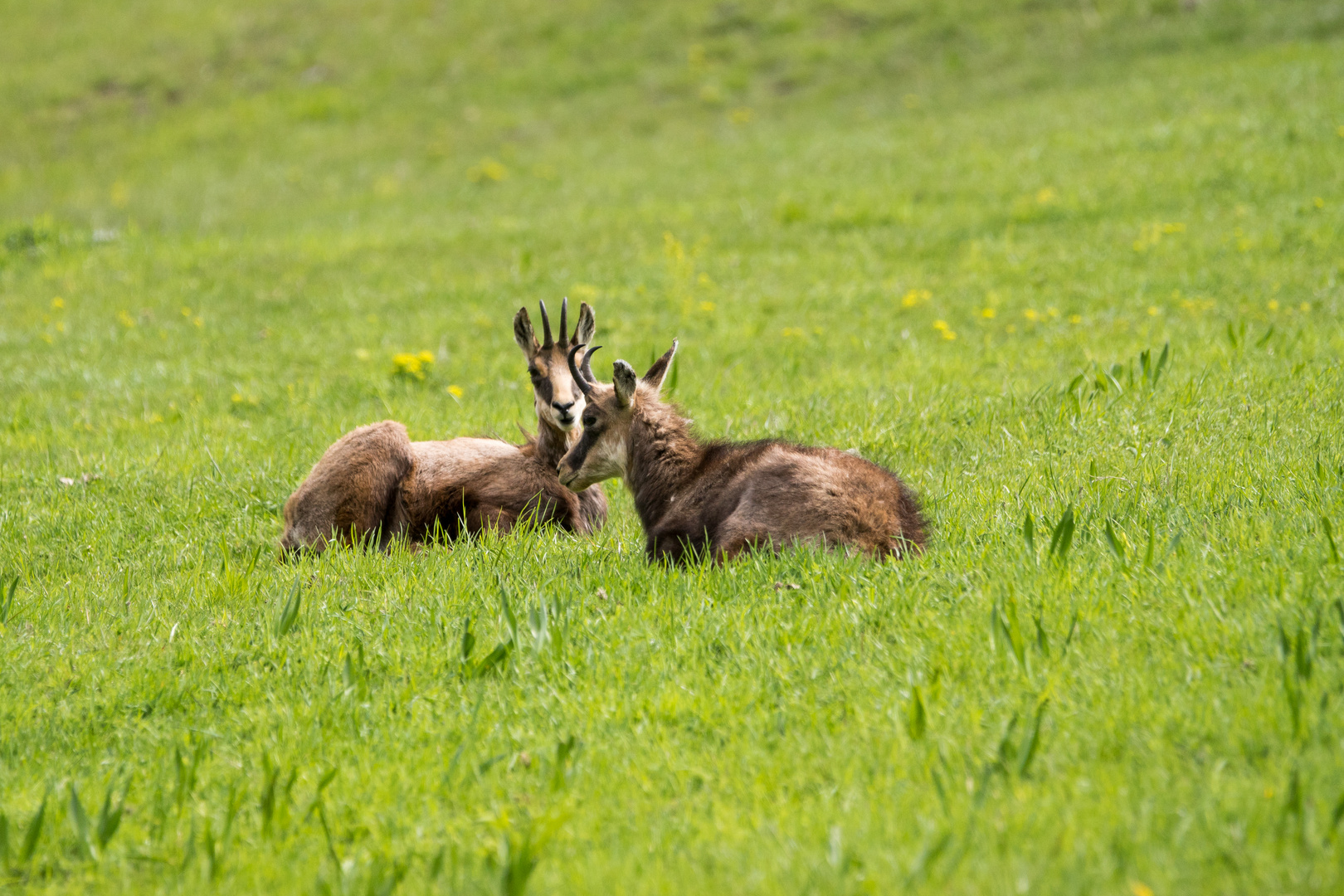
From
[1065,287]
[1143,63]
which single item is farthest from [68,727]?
[1143,63]

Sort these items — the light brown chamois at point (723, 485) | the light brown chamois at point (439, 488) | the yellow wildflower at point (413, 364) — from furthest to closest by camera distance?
1. the yellow wildflower at point (413, 364)
2. the light brown chamois at point (439, 488)
3. the light brown chamois at point (723, 485)

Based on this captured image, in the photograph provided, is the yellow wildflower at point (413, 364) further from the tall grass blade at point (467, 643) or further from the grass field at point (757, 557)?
the tall grass blade at point (467, 643)

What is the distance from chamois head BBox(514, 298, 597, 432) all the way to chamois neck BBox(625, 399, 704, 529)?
2.86ft

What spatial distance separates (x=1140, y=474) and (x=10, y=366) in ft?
35.8

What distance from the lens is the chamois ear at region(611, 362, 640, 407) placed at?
613 centimetres

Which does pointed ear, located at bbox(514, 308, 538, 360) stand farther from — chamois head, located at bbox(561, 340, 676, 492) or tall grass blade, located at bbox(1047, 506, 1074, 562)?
tall grass blade, located at bbox(1047, 506, 1074, 562)

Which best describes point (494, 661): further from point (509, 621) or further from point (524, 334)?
point (524, 334)

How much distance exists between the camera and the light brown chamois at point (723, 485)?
5375mm

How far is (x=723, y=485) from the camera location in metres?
5.93

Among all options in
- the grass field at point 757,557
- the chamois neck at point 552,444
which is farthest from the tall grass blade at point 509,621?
the chamois neck at point 552,444

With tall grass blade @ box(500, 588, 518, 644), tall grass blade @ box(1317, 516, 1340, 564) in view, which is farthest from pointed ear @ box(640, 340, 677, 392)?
tall grass blade @ box(1317, 516, 1340, 564)

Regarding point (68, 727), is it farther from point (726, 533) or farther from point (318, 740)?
point (726, 533)

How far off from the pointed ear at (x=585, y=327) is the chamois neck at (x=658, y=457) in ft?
5.30

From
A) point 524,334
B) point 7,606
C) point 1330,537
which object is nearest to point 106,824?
point 7,606
